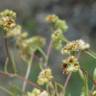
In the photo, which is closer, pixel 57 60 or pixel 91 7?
pixel 57 60

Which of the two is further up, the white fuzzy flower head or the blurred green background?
the blurred green background

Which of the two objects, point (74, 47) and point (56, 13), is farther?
point (56, 13)

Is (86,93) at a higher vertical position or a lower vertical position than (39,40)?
lower

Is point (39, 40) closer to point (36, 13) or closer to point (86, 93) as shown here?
point (86, 93)

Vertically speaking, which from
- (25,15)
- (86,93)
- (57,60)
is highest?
(25,15)

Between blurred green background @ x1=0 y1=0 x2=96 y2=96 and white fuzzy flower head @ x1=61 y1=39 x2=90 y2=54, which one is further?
blurred green background @ x1=0 y1=0 x2=96 y2=96

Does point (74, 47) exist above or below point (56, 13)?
below

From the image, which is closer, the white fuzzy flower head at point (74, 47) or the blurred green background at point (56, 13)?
the white fuzzy flower head at point (74, 47)

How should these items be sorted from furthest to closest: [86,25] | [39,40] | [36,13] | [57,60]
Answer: [36,13]
[86,25]
[57,60]
[39,40]

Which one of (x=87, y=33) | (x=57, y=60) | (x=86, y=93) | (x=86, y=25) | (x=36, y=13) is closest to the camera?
(x=86, y=93)

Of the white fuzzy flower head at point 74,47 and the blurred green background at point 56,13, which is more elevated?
the blurred green background at point 56,13

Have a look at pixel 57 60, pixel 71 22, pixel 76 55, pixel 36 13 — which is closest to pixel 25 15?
pixel 36 13
